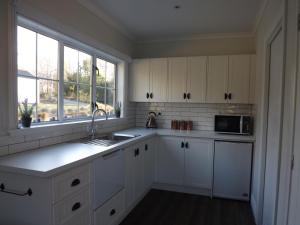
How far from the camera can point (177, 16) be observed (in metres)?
3.05

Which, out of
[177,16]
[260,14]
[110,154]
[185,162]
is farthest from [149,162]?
[260,14]

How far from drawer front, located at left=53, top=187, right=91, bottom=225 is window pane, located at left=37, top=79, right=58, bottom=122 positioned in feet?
3.03

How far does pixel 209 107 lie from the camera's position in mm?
3934

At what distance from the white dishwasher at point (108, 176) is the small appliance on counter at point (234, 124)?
1.74 m

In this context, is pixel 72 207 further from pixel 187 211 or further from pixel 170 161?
pixel 170 161

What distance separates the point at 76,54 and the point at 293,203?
2600 millimetres

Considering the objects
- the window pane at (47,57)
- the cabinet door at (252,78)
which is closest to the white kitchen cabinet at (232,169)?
the cabinet door at (252,78)

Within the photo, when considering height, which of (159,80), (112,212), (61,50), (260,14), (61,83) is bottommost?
(112,212)

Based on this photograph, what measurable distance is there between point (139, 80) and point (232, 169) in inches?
81.0

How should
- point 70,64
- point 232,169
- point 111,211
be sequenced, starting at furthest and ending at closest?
1. point 232,169
2. point 70,64
3. point 111,211

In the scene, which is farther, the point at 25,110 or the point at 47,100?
the point at 47,100

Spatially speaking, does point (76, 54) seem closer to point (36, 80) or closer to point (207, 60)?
point (36, 80)

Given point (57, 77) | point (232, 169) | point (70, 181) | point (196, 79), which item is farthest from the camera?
point (196, 79)

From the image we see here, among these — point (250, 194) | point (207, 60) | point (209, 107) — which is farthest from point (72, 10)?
point (250, 194)
